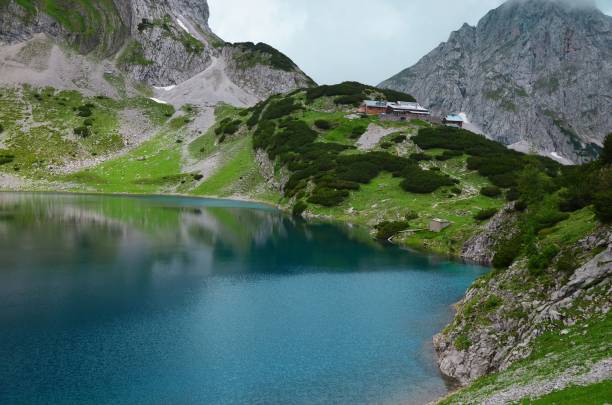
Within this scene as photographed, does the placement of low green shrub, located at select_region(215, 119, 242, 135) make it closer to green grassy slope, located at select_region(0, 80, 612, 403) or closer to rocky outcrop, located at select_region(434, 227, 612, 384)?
green grassy slope, located at select_region(0, 80, 612, 403)

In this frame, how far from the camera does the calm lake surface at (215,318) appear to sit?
95.9 ft

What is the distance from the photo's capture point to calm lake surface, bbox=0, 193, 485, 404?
29.2m

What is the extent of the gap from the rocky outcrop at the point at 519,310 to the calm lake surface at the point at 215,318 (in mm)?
2325

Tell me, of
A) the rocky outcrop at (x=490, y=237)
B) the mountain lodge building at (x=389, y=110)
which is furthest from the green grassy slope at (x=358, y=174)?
the mountain lodge building at (x=389, y=110)

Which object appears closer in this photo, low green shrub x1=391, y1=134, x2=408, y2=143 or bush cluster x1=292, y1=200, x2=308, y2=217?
bush cluster x1=292, y1=200, x2=308, y2=217

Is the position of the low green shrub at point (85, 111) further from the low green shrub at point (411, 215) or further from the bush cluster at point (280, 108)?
the low green shrub at point (411, 215)

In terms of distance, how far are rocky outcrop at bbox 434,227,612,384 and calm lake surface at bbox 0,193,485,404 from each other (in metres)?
2.33

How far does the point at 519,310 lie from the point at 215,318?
916 inches

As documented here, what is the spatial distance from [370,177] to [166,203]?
52175mm

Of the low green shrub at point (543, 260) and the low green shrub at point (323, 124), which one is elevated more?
the low green shrub at point (323, 124)

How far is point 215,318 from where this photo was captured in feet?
135

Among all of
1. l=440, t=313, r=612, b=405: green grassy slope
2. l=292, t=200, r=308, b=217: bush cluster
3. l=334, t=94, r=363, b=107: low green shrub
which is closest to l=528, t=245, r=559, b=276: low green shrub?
l=440, t=313, r=612, b=405: green grassy slope

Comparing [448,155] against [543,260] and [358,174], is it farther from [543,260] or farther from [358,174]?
[543,260]

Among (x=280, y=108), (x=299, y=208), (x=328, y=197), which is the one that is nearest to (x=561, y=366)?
(x=328, y=197)
